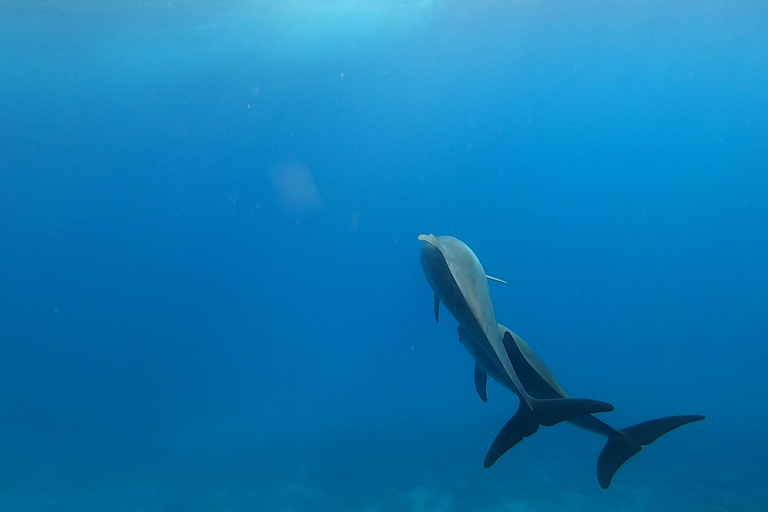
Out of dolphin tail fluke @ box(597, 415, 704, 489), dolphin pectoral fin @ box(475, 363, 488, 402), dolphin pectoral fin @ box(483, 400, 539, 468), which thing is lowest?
dolphin tail fluke @ box(597, 415, 704, 489)

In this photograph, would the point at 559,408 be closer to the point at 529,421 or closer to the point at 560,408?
the point at 560,408

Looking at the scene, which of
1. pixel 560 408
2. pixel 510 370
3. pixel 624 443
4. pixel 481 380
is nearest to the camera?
pixel 510 370

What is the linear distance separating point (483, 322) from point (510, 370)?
1.34 feet

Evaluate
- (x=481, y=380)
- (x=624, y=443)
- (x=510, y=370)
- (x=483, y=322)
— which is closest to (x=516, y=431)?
(x=510, y=370)

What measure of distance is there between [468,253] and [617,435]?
7.98ft

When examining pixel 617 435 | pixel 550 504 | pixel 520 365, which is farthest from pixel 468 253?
pixel 550 504

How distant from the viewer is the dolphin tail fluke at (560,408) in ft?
12.4

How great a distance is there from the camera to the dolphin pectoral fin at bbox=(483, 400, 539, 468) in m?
3.99

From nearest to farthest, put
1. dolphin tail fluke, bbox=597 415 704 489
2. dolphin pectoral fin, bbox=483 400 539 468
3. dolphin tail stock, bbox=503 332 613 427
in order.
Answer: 1. dolphin tail stock, bbox=503 332 613 427
2. dolphin pectoral fin, bbox=483 400 539 468
3. dolphin tail fluke, bbox=597 415 704 489

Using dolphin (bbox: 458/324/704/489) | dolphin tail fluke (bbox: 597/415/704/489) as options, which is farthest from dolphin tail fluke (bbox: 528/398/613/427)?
dolphin tail fluke (bbox: 597/415/704/489)

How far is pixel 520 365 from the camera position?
4.45m

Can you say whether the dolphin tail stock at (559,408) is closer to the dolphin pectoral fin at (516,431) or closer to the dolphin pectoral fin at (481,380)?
the dolphin pectoral fin at (516,431)

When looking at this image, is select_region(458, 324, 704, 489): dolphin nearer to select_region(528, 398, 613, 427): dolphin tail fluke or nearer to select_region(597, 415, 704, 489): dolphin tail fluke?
select_region(597, 415, 704, 489): dolphin tail fluke

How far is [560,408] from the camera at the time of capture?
388 centimetres
